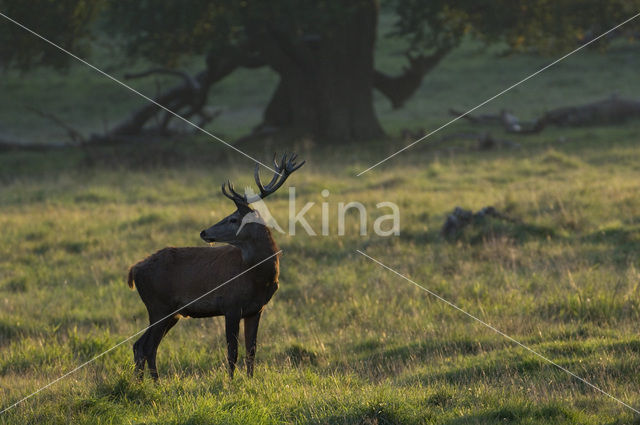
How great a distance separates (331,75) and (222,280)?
18.9m

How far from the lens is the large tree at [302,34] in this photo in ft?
72.4

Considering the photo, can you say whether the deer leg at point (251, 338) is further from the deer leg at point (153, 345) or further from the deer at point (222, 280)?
the deer leg at point (153, 345)

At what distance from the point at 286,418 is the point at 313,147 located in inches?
738

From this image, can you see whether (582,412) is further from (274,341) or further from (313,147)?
(313,147)

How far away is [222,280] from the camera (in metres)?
6.44

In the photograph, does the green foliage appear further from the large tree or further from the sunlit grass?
the sunlit grass

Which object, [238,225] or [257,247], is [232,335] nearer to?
[257,247]

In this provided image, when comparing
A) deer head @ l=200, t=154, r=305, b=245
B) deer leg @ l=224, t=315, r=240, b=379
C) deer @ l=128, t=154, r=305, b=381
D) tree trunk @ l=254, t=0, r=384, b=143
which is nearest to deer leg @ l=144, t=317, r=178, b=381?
deer @ l=128, t=154, r=305, b=381

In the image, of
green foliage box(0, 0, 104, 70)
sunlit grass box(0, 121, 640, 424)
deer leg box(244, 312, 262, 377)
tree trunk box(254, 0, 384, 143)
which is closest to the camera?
sunlit grass box(0, 121, 640, 424)

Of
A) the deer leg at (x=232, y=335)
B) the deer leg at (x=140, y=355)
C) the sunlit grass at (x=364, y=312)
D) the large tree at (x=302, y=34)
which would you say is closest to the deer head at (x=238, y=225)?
the deer leg at (x=232, y=335)

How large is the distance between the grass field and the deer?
1.15ft

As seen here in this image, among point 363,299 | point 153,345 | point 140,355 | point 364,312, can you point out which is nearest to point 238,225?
point 153,345

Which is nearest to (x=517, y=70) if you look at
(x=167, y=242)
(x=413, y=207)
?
(x=413, y=207)

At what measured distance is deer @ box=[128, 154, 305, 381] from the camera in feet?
21.0
